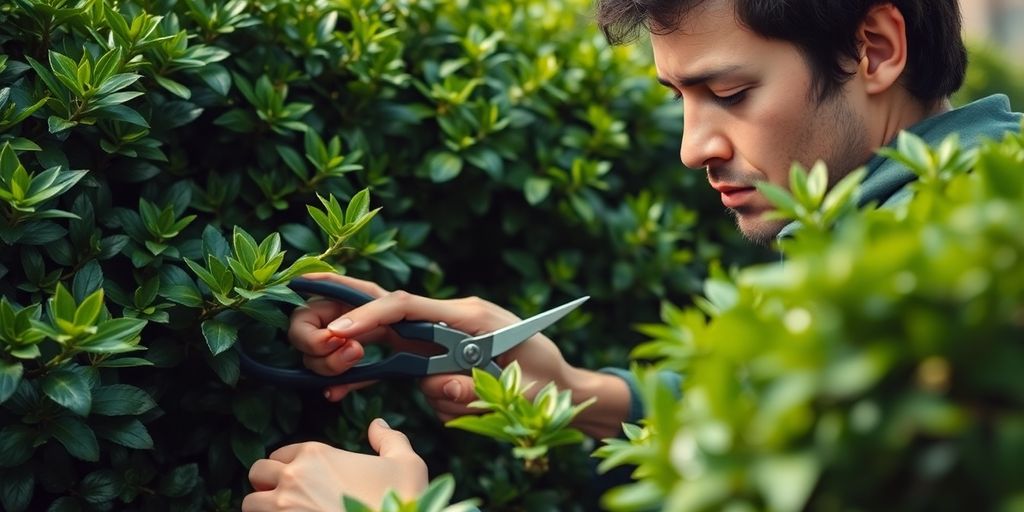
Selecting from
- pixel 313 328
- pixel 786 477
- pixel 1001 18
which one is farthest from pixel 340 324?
pixel 1001 18

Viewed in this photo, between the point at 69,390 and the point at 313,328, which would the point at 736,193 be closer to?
the point at 313,328

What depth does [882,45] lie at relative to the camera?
2.06 meters

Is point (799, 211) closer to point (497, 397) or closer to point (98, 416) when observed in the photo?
point (497, 397)

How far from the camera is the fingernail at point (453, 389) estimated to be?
184 centimetres

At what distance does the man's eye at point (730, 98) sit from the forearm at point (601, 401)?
0.57 m

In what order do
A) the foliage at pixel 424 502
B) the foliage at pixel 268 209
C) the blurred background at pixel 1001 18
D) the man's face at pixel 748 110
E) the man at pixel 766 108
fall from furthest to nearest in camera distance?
the blurred background at pixel 1001 18, the man's face at pixel 748 110, the man at pixel 766 108, the foliage at pixel 268 209, the foliage at pixel 424 502

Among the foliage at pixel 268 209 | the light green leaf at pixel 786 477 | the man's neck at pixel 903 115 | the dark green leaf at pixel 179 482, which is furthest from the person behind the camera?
the man's neck at pixel 903 115

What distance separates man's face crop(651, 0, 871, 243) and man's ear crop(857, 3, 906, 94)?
5cm

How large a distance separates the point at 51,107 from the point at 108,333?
0.41 metres

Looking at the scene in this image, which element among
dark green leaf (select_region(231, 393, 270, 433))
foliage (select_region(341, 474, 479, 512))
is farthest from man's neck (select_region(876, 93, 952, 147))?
foliage (select_region(341, 474, 479, 512))

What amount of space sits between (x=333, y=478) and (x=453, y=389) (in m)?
0.42

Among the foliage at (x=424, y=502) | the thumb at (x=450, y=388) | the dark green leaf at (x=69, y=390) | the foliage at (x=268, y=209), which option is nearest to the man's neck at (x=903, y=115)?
the foliage at (x=268, y=209)

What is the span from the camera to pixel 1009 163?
2.90 ft

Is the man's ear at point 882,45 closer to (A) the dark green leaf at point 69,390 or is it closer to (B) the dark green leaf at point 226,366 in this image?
(B) the dark green leaf at point 226,366
